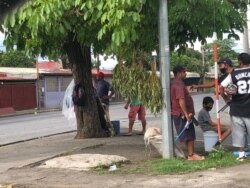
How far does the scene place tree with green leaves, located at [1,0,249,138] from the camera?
310 inches

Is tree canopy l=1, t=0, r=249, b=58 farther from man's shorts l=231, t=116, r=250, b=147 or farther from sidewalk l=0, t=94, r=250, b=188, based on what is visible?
sidewalk l=0, t=94, r=250, b=188

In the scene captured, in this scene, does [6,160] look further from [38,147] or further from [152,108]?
[152,108]

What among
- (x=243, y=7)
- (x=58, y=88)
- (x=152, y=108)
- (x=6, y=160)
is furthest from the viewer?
(x=58, y=88)

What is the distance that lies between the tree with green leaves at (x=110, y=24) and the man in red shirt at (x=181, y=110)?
0.94 m

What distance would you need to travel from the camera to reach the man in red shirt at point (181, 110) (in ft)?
29.5

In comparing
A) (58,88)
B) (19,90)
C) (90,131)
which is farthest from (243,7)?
(58,88)

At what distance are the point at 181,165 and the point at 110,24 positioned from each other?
Answer: 2387 millimetres

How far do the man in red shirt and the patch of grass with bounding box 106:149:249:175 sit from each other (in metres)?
0.29

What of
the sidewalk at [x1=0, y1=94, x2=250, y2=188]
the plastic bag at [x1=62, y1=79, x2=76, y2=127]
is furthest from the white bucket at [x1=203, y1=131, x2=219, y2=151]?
the plastic bag at [x1=62, y1=79, x2=76, y2=127]

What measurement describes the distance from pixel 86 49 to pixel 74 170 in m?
5.18

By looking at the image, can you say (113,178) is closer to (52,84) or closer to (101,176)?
(101,176)

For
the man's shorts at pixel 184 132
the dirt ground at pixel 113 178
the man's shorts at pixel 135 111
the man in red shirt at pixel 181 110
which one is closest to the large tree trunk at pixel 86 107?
the man's shorts at pixel 135 111

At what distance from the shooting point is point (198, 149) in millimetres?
10531

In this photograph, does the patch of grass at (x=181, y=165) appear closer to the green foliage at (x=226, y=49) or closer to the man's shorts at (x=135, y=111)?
the man's shorts at (x=135, y=111)
